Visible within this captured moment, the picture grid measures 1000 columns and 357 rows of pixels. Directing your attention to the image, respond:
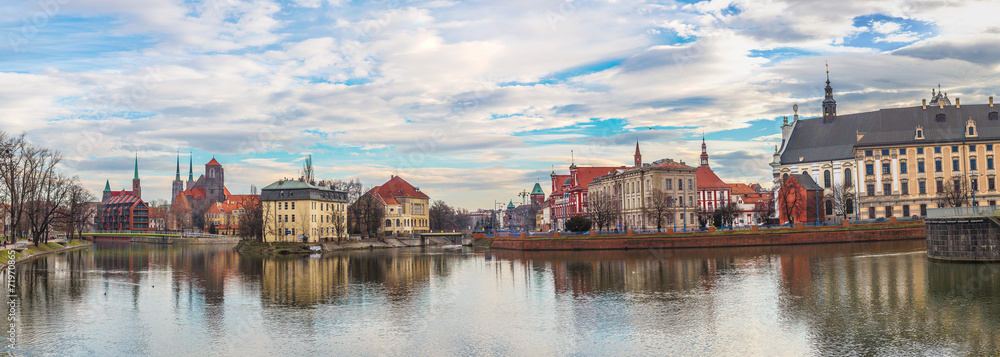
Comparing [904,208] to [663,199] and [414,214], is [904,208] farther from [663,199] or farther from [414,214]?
[414,214]

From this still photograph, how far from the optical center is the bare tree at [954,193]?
94.5m

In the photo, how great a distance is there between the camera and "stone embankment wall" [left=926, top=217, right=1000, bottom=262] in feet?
155

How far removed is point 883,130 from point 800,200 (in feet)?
52.0

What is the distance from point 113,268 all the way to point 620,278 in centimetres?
4803

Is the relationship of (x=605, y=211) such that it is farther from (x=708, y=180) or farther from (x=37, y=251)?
(x=37, y=251)

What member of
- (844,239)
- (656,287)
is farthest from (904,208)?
(656,287)

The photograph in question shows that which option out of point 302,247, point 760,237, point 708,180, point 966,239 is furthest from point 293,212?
point 966,239

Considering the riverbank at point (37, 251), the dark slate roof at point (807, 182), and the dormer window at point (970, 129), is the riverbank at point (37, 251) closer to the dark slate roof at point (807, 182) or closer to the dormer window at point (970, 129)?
the dark slate roof at point (807, 182)

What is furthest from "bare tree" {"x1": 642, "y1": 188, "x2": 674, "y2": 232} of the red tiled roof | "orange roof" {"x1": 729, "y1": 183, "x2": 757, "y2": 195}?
"orange roof" {"x1": 729, "y1": 183, "x2": 757, "y2": 195}

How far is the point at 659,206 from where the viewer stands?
97.4 m

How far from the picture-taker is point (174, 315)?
33625 mm

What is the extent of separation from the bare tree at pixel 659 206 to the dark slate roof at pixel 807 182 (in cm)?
2160

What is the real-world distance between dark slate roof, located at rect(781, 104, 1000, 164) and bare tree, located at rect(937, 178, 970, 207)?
20.5ft

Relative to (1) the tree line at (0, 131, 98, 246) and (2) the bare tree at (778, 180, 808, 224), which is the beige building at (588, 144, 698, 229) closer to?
(2) the bare tree at (778, 180, 808, 224)
